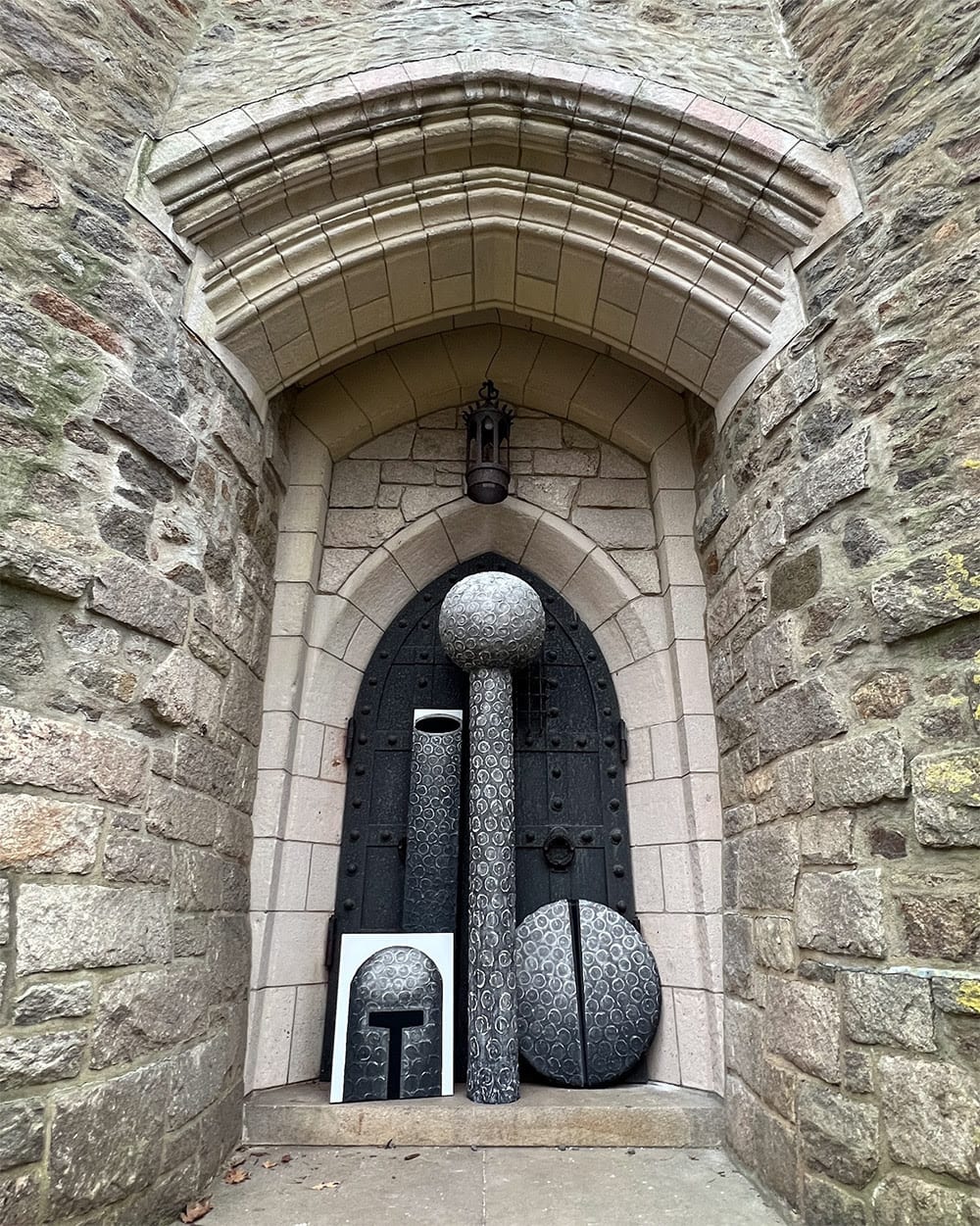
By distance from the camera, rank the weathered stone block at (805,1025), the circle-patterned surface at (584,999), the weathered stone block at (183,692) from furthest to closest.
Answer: the circle-patterned surface at (584,999) < the weathered stone block at (183,692) < the weathered stone block at (805,1025)

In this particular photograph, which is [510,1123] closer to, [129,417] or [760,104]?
[129,417]

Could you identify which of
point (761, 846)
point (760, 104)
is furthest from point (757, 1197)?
point (760, 104)

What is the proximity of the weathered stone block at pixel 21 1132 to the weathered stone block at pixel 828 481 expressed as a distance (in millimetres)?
2249

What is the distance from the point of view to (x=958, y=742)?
5.11 feet

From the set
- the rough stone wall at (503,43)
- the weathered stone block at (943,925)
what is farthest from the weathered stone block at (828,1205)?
the rough stone wall at (503,43)

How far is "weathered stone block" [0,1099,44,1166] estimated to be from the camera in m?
1.38

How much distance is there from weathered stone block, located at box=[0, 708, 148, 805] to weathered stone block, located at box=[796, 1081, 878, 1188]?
176 centimetres

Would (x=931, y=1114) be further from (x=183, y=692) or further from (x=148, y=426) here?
(x=148, y=426)

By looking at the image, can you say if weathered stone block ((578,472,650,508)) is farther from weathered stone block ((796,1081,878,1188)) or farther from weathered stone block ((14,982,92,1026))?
weathered stone block ((14,982,92,1026))

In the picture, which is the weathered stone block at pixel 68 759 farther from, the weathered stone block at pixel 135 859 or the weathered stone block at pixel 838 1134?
the weathered stone block at pixel 838 1134

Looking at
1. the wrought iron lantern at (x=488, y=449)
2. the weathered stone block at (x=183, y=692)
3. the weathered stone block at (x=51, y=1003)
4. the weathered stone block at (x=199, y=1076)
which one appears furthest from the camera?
the wrought iron lantern at (x=488, y=449)

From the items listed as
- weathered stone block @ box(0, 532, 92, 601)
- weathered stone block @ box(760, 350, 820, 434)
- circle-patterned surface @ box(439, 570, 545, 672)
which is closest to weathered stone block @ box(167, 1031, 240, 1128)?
weathered stone block @ box(0, 532, 92, 601)

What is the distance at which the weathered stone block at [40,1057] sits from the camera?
142 cm

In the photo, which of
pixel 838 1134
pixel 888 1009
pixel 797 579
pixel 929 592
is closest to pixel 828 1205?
pixel 838 1134
